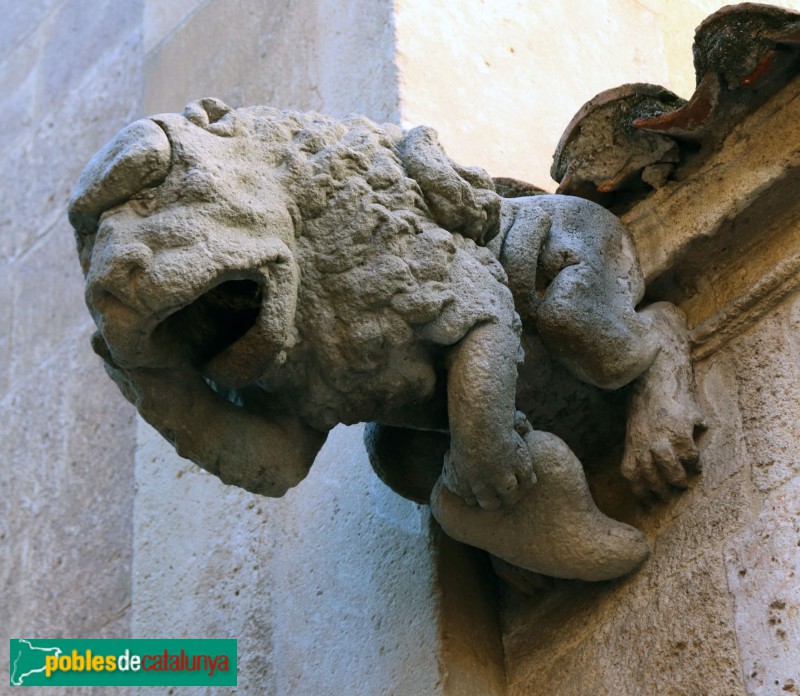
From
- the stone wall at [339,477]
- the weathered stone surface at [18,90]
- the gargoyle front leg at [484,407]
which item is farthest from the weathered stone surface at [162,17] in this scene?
the gargoyle front leg at [484,407]

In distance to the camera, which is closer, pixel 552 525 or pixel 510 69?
pixel 552 525

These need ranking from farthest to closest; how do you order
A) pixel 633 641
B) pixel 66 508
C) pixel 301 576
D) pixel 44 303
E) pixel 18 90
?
1. pixel 18 90
2. pixel 44 303
3. pixel 66 508
4. pixel 301 576
5. pixel 633 641

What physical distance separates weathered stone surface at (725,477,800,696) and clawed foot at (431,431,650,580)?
0.54 ft

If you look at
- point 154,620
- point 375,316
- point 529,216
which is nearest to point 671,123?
point 529,216

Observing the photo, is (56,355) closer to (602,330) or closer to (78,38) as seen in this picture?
(78,38)

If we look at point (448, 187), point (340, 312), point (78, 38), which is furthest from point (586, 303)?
point (78, 38)

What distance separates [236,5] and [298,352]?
1781 millimetres

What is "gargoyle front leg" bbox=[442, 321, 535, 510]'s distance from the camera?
1.65 meters

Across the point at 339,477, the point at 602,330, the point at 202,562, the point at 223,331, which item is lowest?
the point at 202,562

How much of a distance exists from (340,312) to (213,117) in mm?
296
